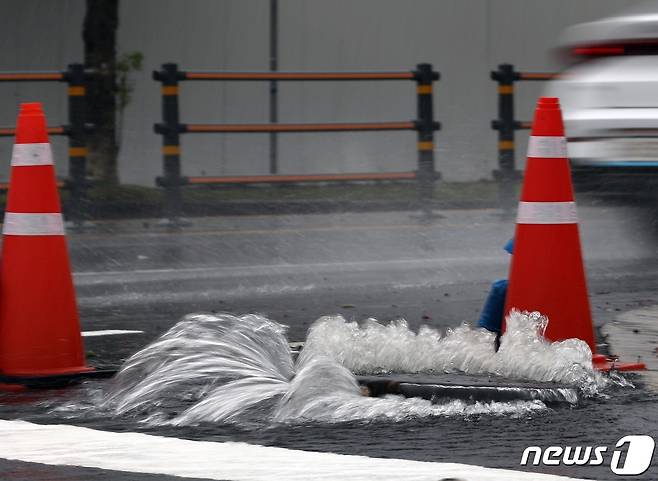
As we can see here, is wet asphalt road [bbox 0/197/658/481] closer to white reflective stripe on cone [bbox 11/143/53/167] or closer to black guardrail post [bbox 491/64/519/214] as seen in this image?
white reflective stripe on cone [bbox 11/143/53/167]

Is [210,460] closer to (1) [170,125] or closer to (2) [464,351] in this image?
(2) [464,351]

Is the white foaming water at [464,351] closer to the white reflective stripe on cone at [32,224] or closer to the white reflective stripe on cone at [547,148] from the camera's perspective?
the white reflective stripe on cone at [547,148]

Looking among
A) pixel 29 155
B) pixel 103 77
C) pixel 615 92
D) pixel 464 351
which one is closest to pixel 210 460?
pixel 464 351

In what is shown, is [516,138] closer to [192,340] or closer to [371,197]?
[371,197]

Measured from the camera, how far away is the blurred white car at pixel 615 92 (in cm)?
842

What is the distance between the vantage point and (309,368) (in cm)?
468

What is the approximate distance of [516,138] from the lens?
1554cm

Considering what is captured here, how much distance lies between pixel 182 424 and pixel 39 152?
1.38 metres

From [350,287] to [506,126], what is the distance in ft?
22.0

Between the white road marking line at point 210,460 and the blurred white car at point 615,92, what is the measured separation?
4.86 metres

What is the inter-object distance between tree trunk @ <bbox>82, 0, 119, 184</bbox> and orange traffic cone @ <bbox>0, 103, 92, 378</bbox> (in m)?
9.65

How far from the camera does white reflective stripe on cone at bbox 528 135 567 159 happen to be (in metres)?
5.34

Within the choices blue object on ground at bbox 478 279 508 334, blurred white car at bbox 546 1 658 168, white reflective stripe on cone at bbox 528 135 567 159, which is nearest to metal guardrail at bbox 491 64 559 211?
blurred white car at bbox 546 1 658 168

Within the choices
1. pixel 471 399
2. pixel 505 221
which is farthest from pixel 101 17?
pixel 471 399
